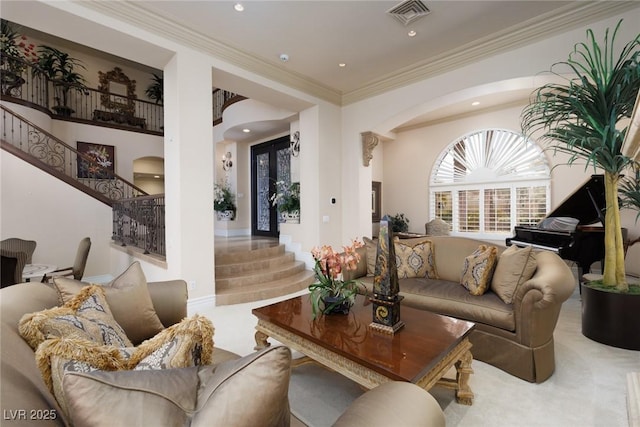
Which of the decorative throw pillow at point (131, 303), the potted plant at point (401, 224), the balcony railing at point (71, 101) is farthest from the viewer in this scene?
the potted plant at point (401, 224)

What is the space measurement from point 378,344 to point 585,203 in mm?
4700

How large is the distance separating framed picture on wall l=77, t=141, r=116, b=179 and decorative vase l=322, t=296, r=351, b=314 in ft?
22.8

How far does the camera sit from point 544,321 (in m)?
2.09

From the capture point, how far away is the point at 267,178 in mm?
7391

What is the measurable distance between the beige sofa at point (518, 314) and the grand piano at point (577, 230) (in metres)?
1.85

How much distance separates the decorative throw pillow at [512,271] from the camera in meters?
2.42

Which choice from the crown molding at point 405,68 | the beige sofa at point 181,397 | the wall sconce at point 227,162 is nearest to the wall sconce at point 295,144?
the crown molding at point 405,68

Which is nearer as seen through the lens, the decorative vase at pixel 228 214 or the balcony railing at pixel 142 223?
the balcony railing at pixel 142 223

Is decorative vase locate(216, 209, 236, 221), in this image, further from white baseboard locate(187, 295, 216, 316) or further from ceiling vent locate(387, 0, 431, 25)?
ceiling vent locate(387, 0, 431, 25)

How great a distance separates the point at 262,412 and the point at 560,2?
180 inches

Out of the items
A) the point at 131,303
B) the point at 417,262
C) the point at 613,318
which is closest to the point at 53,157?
the point at 131,303

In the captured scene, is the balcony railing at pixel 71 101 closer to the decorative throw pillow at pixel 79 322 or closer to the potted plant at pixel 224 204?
the potted plant at pixel 224 204

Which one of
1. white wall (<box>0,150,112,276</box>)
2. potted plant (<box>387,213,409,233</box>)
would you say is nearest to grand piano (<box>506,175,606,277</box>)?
potted plant (<box>387,213,409,233</box>)

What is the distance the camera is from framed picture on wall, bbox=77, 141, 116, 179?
22.9 ft
